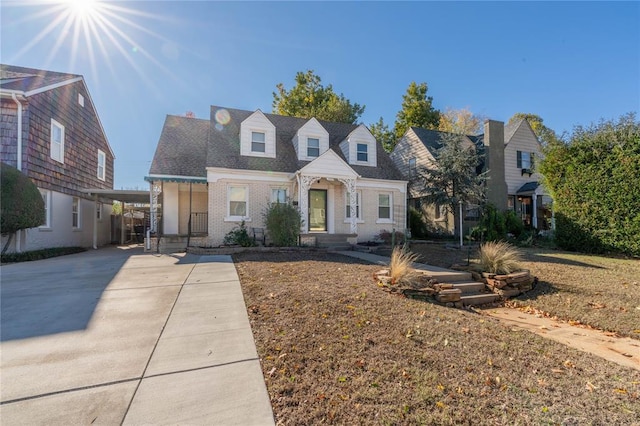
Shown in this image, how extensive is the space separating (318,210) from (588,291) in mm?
10036

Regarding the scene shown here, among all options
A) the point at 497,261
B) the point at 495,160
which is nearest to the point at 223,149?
the point at 497,261

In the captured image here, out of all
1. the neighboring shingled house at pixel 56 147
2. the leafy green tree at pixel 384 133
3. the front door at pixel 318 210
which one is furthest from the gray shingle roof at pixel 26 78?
the leafy green tree at pixel 384 133

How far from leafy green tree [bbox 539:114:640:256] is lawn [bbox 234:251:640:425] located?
9.05 metres

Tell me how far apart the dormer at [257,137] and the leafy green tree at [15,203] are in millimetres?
7497

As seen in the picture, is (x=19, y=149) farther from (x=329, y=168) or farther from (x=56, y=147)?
(x=329, y=168)

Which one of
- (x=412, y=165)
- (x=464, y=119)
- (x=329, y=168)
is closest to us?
(x=329, y=168)

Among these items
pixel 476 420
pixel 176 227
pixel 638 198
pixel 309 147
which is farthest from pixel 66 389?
pixel 638 198

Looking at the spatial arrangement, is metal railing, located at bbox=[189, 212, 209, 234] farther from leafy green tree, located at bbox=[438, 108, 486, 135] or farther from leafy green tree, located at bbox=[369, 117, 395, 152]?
leafy green tree, located at bbox=[438, 108, 486, 135]

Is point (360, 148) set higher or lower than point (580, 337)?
higher

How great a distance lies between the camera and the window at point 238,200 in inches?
501

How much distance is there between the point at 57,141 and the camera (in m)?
13.2

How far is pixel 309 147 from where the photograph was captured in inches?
572

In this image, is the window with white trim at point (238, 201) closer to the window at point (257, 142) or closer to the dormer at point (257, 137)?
the dormer at point (257, 137)

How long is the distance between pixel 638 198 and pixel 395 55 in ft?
34.0
